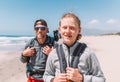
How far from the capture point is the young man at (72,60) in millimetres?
3172

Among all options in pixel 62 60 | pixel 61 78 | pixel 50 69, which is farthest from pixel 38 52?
pixel 61 78

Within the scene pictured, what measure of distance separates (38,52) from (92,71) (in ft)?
5.73

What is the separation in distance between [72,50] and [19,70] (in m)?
9.32

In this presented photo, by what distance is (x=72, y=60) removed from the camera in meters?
3.26

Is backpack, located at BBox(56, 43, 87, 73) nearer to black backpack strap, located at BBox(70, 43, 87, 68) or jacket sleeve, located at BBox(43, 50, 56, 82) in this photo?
black backpack strap, located at BBox(70, 43, 87, 68)

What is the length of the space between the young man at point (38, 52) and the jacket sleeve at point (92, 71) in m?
1.54

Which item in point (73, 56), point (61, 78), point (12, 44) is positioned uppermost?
point (73, 56)

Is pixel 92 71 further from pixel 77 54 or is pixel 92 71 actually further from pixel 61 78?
pixel 61 78

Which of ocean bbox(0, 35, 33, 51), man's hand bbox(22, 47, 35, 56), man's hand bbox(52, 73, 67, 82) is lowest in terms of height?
ocean bbox(0, 35, 33, 51)

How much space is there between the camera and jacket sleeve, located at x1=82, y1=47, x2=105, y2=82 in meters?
3.19

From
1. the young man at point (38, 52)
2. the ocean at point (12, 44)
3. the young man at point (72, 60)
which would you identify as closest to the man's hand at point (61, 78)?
the young man at point (72, 60)

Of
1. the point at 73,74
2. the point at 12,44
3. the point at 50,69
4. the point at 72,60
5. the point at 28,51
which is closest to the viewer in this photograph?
the point at 73,74

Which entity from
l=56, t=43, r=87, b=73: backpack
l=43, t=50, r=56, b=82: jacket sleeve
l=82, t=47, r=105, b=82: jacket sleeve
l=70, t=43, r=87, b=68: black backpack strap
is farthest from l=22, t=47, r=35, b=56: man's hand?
l=82, t=47, r=105, b=82: jacket sleeve

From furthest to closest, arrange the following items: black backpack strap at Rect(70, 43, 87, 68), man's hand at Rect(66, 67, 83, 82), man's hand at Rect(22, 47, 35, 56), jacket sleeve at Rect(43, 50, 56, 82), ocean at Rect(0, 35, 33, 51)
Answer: ocean at Rect(0, 35, 33, 51)
man's hand at Rect(22, 47, 35, 56)
jacket sleeve at Rect(43, 50, 56, 82)
black backpack strap at Rect(70, 43, 87, 68)
man's hand at Rect(66, 67, 83, 82)
